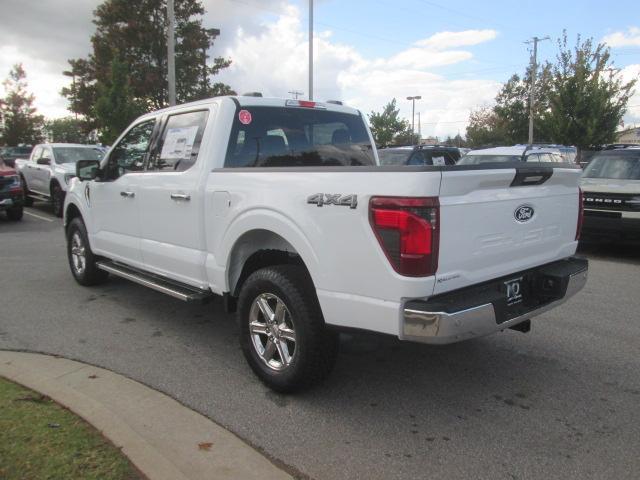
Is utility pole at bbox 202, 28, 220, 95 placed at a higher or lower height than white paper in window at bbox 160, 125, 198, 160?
higher

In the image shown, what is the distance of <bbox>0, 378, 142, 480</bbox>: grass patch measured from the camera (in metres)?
2.60

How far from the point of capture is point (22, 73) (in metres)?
48.0

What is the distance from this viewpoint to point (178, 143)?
460 cm

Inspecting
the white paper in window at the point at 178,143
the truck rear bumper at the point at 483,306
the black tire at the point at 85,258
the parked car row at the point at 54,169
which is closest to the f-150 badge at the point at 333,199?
the truck rear bumper at the point at 483,306

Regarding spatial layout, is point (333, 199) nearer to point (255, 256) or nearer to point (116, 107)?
point (255, 256)

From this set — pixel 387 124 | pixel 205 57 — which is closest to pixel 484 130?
pixel 387 124

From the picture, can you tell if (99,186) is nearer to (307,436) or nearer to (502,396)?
(307,436)

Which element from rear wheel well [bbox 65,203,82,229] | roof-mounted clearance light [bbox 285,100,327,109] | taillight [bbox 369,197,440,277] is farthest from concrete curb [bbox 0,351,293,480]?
rear wheel well [bbox 65,203,82,229]

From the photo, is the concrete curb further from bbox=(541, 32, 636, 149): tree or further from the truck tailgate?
bbox=(541, 32, 636, 149): tree

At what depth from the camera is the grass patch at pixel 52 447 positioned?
2600mm

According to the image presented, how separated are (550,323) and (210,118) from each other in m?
3.58

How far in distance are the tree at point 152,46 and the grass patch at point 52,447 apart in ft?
96.4

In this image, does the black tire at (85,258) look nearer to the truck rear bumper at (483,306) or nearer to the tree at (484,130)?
the truck rear bumper at (483,306)

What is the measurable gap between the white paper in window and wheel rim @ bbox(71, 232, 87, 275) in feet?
7.36
